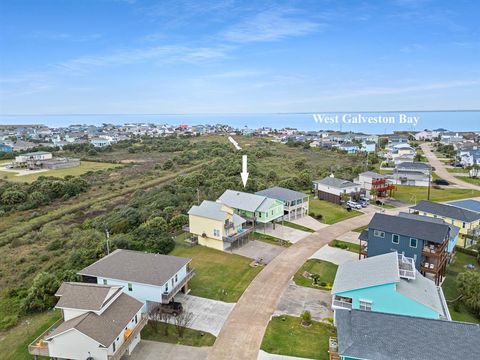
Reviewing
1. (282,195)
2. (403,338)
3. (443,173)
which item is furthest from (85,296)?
(443,173)

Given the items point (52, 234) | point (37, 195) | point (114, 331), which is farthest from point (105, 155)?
point (114, 331)

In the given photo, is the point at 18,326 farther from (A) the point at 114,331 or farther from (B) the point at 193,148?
(B) the point at 193,148

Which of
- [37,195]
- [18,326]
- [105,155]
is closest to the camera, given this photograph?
[18,326]

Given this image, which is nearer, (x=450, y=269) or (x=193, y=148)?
(x=450, y=269)

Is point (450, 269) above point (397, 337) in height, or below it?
below

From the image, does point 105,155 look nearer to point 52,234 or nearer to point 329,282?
point 52,234

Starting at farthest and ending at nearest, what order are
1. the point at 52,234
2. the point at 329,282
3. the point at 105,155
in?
the point at 105,155, the point at 52,234, the point at 329,282
